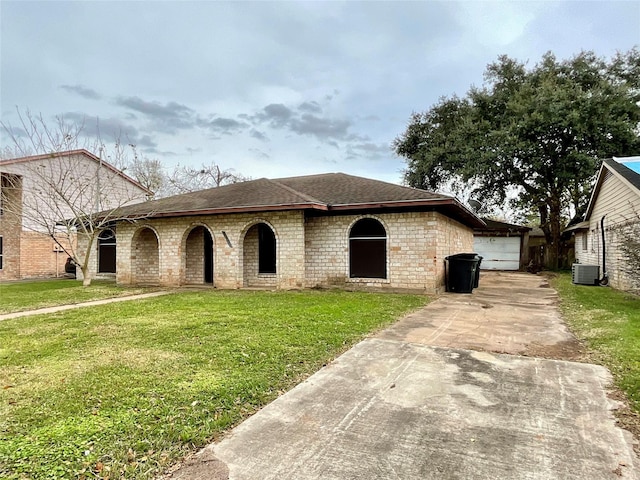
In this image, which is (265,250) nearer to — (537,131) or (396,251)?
(396,251)

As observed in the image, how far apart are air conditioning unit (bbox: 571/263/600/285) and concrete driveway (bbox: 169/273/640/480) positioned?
35.1 ft

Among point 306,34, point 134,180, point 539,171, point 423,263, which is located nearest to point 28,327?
point 423,263

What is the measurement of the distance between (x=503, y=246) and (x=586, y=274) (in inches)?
387

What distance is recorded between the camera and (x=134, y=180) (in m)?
22.2

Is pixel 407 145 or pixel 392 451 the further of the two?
pixel 407 145

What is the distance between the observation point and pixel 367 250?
1229 cm

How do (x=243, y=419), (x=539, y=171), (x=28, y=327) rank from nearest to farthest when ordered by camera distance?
(x=243, y=419)
(x=28, y=327)
(x=539, y=171)

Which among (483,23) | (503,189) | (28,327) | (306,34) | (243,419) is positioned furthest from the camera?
(503,189)

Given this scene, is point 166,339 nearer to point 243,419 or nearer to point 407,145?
point 243,419

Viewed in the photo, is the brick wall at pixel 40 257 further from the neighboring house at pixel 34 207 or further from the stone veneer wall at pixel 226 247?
the stone veneer wall at pixel 226 247

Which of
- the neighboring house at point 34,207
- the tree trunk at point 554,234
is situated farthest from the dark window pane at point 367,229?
the tree trunk at point 554,234

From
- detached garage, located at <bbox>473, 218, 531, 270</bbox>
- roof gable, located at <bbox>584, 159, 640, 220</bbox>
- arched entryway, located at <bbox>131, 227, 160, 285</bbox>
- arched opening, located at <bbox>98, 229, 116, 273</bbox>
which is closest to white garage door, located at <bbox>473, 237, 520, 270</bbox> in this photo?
detached garage, located at <bbox>473, 218, 531, 270</bbox>

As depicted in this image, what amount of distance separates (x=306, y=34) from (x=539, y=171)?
620 inches

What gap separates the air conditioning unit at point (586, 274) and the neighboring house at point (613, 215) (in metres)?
0.33
